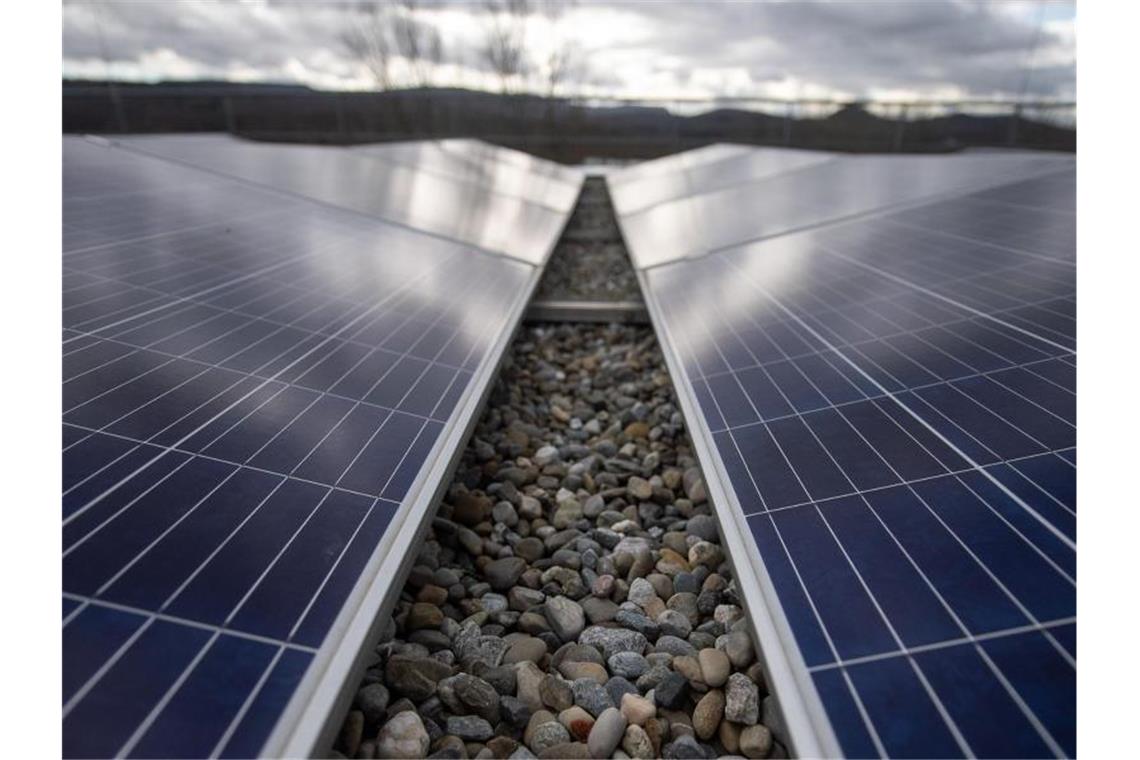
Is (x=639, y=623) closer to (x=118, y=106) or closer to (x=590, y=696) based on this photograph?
(x=590, y=696)

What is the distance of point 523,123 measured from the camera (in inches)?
1122

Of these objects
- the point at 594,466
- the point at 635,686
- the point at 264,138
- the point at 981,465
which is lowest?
the point at 635,686

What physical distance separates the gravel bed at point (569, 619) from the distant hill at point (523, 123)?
23.8 meters

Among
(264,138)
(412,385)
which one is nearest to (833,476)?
(412,385)

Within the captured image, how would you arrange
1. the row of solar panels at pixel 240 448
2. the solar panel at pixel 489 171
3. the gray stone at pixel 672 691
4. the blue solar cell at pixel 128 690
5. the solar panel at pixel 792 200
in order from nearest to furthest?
the blue solar cell at pixel 128 690 → the row of solar panels at pixel 240 448 → the gray stone at pixel 672 691 → the solar panel at pixel 792 200 → the solar panel at pixel 489 171

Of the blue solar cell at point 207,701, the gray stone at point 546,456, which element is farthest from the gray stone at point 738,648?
the gray stone at point 546,456

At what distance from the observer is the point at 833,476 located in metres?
3.27

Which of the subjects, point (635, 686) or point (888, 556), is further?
point (635, 686)

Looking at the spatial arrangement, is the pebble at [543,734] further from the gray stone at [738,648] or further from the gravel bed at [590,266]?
the gravel bed at [590,266]

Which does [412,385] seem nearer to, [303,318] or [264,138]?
[303,318]

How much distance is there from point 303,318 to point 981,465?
4454 millimetres

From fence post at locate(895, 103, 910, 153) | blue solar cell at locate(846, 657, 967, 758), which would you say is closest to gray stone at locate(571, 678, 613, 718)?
blue solar cell at locate(846, 657, 967, 758)

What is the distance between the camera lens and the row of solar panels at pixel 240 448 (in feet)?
6.79

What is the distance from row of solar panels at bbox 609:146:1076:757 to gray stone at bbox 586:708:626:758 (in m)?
0.81
